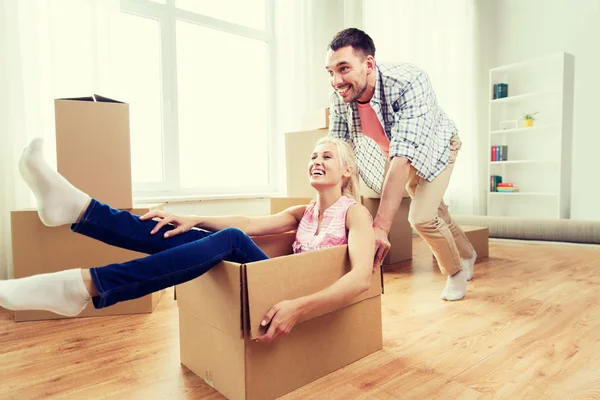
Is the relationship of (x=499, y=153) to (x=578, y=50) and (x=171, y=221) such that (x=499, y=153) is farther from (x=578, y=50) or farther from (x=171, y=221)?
(x=171, y=221)

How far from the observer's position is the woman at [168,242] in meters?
0.86

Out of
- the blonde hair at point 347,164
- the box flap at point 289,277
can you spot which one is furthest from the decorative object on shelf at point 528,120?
the box flap at point 289,277

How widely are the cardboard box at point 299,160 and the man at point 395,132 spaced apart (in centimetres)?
75

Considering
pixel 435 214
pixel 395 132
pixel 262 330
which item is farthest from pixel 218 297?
pixel 435 214

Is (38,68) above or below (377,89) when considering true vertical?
above

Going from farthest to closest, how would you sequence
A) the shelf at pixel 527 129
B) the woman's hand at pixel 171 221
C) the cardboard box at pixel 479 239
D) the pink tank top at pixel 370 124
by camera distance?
1. the shelf at pixel 527 129
2. the cardboard box at pixel 479 239
3. the pink tank top at pixel 370 124
4. the woman's hand at pixel 171 221

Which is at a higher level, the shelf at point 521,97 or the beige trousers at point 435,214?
the shelf at point 521,97

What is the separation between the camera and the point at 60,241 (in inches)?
63.0

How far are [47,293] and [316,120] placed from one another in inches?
80.4

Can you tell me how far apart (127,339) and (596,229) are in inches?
130

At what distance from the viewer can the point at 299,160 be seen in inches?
105

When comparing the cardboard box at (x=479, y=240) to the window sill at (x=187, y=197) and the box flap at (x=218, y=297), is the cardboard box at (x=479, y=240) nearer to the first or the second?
the window sill at (x=187, y=197)

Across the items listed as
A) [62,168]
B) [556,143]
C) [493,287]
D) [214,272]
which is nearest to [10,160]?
[62,168]

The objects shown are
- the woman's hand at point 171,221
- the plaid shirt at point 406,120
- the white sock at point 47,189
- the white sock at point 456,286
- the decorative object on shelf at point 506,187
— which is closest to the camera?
the white sock at point 47,189
